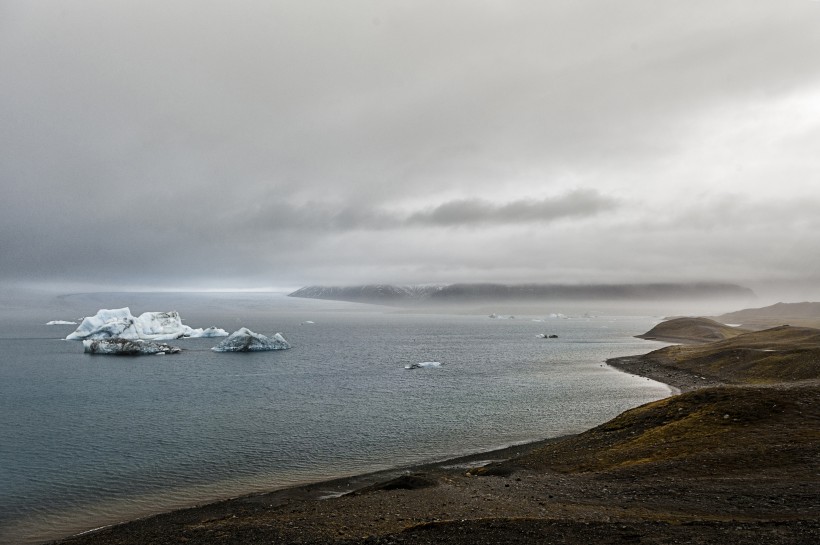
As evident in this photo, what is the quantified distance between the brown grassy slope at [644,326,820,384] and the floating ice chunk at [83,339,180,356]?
4529 inches

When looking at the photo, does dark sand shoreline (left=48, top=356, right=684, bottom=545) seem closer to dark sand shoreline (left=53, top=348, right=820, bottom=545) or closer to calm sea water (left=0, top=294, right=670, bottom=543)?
dark sand shoreline (left=53, top=348, right=820, bottom=545)

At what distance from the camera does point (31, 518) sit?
26.9 metres

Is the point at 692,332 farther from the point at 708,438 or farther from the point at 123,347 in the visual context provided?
the point at 123,347

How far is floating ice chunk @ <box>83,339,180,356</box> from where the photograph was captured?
115 m

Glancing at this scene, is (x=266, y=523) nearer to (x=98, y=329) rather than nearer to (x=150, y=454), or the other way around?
(x=150, y=454)

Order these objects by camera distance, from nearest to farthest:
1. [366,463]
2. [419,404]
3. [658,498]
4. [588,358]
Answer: [658,498] < [366,463] < [419,404] < [588,358]

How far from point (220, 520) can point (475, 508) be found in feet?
40.9

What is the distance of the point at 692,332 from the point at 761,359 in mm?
114754

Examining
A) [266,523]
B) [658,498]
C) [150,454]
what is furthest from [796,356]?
[150,454]

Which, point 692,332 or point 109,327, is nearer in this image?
point 109,327

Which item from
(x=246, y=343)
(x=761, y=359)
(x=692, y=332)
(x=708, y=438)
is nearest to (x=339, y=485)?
(x=708, y=438)

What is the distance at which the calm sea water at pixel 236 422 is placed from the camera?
3119 cm

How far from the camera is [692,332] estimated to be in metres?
171

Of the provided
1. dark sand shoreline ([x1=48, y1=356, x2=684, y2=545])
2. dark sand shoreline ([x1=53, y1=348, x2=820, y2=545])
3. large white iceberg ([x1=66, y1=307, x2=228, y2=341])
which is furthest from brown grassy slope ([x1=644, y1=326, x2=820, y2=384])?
large white iceberg ([x1=66, y1=307, x2=228, y2=341])
